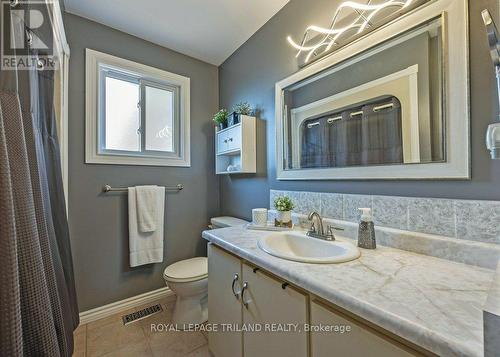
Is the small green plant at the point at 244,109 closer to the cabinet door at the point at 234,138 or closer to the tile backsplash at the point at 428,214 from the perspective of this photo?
the cabinet door at the point at 234,138

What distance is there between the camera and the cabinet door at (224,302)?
3.38ft

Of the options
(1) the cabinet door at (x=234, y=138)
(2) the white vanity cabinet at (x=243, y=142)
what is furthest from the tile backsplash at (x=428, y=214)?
(1) the cabinet door at (x=234, y=138)

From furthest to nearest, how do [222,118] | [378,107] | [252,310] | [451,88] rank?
1. [222,118]
2. [378,107]
3. [252,310]
4. [451,88]

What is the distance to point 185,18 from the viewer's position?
66.2 inches

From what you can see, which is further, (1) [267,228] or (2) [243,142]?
(2) [243,142]

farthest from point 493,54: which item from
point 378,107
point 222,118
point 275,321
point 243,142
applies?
point 222,118

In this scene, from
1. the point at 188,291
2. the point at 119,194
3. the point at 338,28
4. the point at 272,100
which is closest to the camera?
the point at 338,28

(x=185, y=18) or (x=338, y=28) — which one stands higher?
(x=185, y=18)

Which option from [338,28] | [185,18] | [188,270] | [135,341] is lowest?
[135,341]

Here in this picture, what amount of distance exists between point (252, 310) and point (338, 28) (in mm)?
1553

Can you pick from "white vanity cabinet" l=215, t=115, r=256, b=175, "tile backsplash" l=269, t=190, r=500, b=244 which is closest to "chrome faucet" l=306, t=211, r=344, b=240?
"tile backsplash" l=269, t=190, r=500, b=244

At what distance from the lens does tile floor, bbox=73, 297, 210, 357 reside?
136cm

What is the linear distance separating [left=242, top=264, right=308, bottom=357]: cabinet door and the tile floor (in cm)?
66

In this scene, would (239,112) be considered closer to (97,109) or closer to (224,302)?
(97,109)
